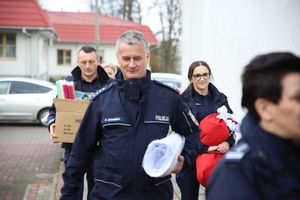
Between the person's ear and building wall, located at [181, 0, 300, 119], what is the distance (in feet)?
10.7

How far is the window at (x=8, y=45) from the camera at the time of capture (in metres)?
25.5

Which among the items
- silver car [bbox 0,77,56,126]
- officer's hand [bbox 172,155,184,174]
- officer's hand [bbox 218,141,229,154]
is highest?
officer's hand [bbox 172,155,184,174]

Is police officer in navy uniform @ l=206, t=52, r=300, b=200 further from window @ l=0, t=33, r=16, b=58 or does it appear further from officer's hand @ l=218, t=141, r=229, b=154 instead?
window @ l=0, t=33, r=16, b=58

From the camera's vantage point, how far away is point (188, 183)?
4688 mm

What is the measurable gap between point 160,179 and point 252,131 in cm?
127

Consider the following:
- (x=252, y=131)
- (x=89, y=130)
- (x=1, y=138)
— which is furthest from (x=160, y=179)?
(x=1, y=138)

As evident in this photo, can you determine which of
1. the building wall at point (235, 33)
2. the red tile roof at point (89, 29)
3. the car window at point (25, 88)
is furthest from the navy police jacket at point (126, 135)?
the red tile roof at point (89, 29)

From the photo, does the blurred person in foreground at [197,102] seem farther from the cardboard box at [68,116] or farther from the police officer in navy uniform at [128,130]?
the police officer in navy uniform at [128,130]

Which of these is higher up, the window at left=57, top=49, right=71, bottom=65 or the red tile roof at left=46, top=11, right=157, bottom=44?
the red tile roof at left=46, top=11, right=157, bottom=44

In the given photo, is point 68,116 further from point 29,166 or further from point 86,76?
point 29,166

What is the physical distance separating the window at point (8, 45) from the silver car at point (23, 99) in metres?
11.8

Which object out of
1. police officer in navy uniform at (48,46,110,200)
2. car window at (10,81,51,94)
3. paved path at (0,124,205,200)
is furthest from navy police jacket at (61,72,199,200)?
car window at (10,81,51,94)

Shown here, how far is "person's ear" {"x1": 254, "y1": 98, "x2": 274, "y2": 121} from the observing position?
169cm

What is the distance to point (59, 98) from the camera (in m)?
4.52
